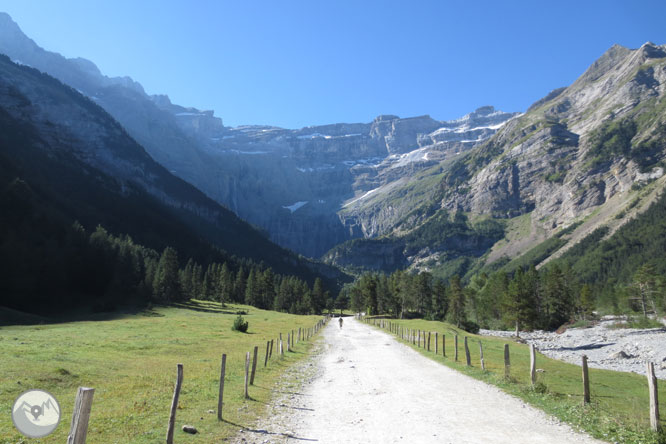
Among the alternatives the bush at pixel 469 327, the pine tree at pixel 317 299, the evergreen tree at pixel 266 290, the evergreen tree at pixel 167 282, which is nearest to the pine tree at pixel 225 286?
the evergreen tree at pixel 266 290

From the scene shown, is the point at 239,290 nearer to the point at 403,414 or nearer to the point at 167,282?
the point at 167,282

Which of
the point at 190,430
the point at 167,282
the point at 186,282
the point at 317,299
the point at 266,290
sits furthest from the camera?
the point at 317,299

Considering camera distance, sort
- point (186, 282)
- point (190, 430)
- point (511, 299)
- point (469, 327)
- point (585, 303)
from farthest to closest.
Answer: point (186, 282), point (585, 303), point (469, 327), point (511, 299), point (190, 430)

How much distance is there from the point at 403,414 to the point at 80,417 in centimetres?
1308

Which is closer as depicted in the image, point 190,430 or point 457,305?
point 190,430

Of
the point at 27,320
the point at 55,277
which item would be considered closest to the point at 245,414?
the point at 27,320

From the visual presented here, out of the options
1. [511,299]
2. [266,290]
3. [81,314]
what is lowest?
[81,314]

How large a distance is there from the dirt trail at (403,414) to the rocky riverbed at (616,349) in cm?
2962

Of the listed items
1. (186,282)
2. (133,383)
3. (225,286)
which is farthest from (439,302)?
(133,383)

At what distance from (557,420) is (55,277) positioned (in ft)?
329

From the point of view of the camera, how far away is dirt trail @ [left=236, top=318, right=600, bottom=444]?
42.8ft

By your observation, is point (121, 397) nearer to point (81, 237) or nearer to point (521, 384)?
point (521, 384)

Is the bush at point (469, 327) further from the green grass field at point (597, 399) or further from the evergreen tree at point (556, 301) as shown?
the green grass field at point (597, 399)

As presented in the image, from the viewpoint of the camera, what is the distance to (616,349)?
185 ft
